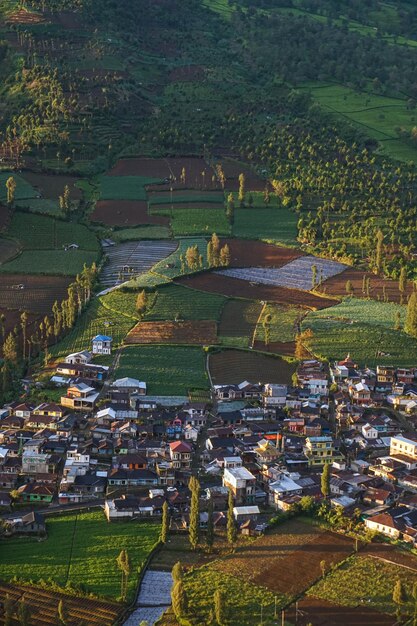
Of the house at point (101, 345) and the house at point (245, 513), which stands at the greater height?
the house at point (101, 345)

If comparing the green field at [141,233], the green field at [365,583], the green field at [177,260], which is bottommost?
the green field at [365,583]

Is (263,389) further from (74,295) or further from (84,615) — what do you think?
(84,615)

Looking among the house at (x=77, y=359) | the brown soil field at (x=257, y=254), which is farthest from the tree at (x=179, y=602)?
the brown soil field at (x=257, y=254)

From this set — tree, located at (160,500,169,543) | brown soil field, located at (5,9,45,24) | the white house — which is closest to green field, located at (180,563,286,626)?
tree, located at (160,500,169,543)

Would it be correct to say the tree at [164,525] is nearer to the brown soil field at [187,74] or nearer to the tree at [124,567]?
the tree at [124,567]

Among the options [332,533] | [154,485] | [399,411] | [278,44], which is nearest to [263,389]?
[399,411]

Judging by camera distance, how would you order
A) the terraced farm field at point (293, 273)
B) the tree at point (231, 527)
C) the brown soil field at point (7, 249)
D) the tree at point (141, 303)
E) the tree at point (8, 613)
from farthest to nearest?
the brown soil field at point (7, 249)
the terraced farm field at point (293, 273)
the tree at point (141, 303)
the tree at point (231, 527)
the tree at point (8, 613)

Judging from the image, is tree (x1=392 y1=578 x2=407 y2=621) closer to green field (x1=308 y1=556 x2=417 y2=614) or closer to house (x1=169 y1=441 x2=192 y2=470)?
green field (x1=308 y1=556 x2=417 y2=614)
